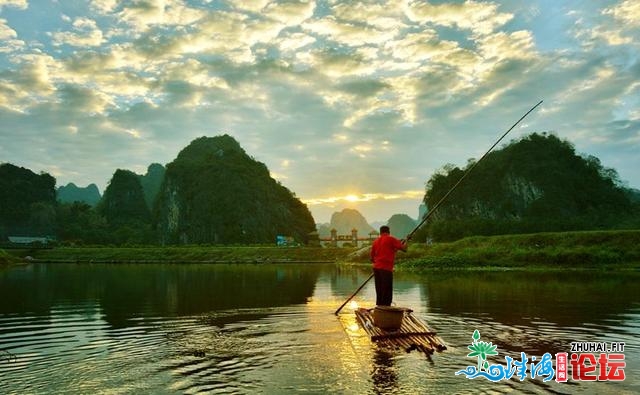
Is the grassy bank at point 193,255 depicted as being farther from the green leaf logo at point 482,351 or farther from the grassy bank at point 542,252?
the green leaf logo at point 482,351

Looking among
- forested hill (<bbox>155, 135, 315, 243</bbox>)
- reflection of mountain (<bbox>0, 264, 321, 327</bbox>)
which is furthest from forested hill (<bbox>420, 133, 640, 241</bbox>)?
forested hill (<bbox>155, 135, 315, 243</bbox>)

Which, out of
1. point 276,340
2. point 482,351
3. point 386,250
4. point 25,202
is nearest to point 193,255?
point 386,250

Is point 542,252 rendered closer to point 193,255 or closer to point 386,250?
point 386,250

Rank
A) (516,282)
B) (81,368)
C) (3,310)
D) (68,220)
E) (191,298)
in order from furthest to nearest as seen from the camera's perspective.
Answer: (68,220)
(516,282)
(191,298)
(3,310)
(81,368)

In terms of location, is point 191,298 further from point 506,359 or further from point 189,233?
point 189,233

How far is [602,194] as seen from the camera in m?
74.6

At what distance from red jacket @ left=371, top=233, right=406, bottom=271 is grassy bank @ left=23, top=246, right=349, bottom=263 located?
155 ft

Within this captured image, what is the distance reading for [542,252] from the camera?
121ft

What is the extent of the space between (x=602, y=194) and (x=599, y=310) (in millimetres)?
69692

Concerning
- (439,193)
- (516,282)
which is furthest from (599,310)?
(439,193)

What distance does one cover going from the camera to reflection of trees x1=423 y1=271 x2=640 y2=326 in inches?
539

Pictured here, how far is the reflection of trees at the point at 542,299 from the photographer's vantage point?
44.9 feet

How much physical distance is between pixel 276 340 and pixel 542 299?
1148 centimetres

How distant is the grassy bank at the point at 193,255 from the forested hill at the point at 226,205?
38896 millimetres
